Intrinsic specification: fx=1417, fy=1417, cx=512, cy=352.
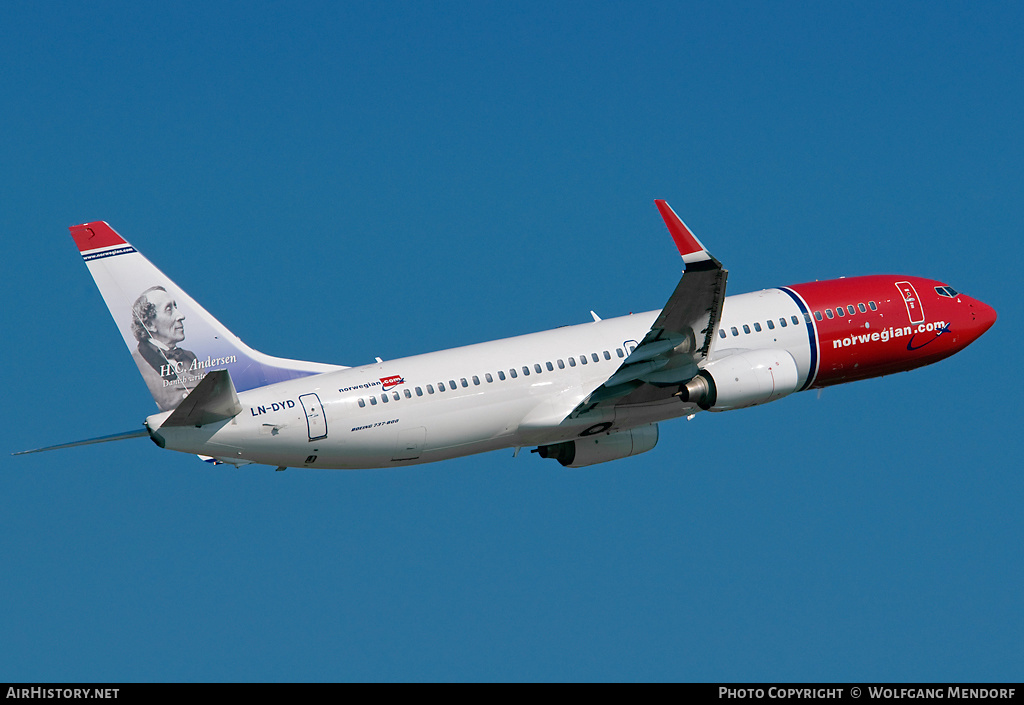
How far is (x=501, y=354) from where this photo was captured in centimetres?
4322

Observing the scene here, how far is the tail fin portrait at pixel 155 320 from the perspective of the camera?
40.2 m

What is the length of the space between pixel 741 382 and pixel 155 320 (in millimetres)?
17627

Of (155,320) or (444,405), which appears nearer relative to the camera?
(155,320)

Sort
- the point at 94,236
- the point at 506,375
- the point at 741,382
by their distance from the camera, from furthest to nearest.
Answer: the point at 741,382 → the point at 506,375 → the point at 94,236

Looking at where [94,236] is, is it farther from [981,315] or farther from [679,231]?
[981,315]

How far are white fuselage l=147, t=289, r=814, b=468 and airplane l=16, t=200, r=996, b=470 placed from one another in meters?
0.04

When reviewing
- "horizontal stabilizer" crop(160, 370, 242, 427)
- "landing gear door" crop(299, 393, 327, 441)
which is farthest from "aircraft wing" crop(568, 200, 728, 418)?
"horizontal stabilizer" crop(160, 370, 242, 427)

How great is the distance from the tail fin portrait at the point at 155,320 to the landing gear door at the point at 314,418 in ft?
7.65

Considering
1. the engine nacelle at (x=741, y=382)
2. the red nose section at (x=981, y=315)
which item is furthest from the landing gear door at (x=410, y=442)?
the red nose section at (x=981, y=315)

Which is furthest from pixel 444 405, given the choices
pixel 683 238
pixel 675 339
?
pixel 683 238

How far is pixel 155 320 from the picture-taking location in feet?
133

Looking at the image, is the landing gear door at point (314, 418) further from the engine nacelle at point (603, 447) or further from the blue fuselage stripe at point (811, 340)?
the blue fuselage stripe at point (811, 340)
